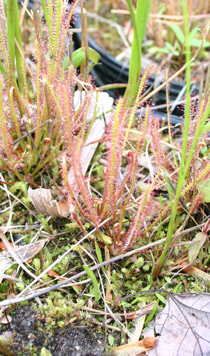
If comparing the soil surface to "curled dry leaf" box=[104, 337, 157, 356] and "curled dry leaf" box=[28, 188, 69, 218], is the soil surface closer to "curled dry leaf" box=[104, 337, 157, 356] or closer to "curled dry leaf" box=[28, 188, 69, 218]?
"curled dry leaf" box=[104, 337, 157, 356]

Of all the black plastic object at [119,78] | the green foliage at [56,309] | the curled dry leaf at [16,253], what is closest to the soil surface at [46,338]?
the green foliage at [56,309]

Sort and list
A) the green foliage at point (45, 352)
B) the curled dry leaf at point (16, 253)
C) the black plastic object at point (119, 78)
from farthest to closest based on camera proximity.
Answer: the black plastic object at point (119, 78), the curled dry leaf at point (16, 253), the green foliage at point (45, 352)

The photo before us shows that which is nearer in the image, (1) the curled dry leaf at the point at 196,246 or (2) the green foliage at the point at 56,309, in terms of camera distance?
(2) the green foliage at the point at 56,309

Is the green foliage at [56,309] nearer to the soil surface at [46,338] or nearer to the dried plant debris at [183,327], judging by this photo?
the soil surface at [46,338]

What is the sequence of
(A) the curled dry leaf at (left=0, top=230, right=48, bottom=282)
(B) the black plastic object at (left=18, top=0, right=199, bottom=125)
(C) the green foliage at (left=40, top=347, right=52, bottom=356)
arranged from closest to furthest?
(C) the green foliage at (left=40, top=347, right=52, bottom=356), (A) the curled dry leaf at (left=0, top=230, right=48, bottom=282), (B) the black plastic object at (left=18, top=0, right=199, bottom=125)

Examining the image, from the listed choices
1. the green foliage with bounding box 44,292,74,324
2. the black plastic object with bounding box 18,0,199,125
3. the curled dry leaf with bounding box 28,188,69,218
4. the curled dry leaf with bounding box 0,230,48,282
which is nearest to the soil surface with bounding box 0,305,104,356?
the green foliage with bounding box 44,292,74,324

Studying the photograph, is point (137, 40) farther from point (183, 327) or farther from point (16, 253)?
point (183, 327)
